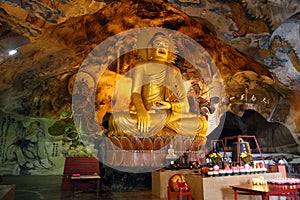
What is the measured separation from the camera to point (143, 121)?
6.96 metres

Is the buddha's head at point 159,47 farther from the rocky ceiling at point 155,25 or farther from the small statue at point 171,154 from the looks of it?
the small statue at point 171,154

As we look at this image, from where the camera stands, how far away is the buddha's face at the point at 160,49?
797 centimetres

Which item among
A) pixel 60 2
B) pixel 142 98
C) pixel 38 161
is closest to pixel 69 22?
pixel 60 2

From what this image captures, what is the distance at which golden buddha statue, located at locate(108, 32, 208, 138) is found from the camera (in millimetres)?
6914

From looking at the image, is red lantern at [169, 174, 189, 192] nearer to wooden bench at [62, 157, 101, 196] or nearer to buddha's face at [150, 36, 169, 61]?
wooden bench at [62, 157, 101, 196]

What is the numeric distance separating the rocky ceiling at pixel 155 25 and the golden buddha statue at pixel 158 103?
75 centimetres

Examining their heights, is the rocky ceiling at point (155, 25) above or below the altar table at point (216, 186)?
above

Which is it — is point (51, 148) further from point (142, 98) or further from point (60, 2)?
point (60, 2)

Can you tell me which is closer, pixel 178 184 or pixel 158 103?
pixel 178 184

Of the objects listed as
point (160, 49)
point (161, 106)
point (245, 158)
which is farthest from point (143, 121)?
point (245, 158)

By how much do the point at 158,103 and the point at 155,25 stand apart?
2.58 m

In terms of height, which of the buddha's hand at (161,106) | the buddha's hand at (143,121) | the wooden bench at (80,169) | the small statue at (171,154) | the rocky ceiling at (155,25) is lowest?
the wooden bench at (80,169)

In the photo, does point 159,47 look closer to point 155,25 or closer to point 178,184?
point 155,25

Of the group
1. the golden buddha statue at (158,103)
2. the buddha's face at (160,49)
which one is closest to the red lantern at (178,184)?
the golden buddha statue at (158,103)
